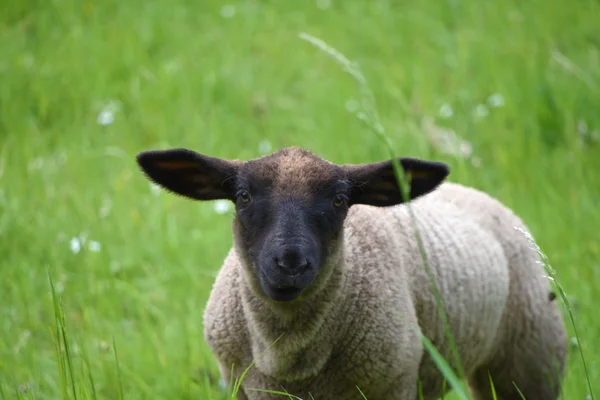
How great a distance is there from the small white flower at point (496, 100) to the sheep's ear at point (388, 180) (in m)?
4.08

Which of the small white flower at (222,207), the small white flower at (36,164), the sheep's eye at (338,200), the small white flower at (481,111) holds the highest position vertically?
the sheep's eye at (338,200)

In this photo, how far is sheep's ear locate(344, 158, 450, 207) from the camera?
144 inches

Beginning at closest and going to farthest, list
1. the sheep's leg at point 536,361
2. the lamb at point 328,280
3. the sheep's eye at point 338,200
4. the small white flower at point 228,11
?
the lamb at point 328,280 → the sheep's eye at point 338,200 → the sheep's leg at point 536,361 → the small white flower at point 228,11

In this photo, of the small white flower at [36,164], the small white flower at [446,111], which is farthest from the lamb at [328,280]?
the small white flower at [36,164]

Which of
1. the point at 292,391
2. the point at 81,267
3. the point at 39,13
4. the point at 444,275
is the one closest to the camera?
the point at 292,391

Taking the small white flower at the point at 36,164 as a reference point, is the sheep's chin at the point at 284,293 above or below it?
above

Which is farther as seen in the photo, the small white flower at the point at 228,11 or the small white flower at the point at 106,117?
the small white flower at the point at 228,11

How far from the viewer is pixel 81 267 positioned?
586 centimetres

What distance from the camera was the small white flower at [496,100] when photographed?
761cm

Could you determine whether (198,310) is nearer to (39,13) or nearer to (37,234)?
(37,234)

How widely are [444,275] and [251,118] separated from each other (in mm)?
4427

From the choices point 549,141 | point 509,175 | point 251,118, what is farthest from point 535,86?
point 251,118

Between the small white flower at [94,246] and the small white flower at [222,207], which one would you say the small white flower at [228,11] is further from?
the small white flower at [94,246]

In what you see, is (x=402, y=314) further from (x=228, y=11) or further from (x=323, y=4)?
(x=323, y=4)
